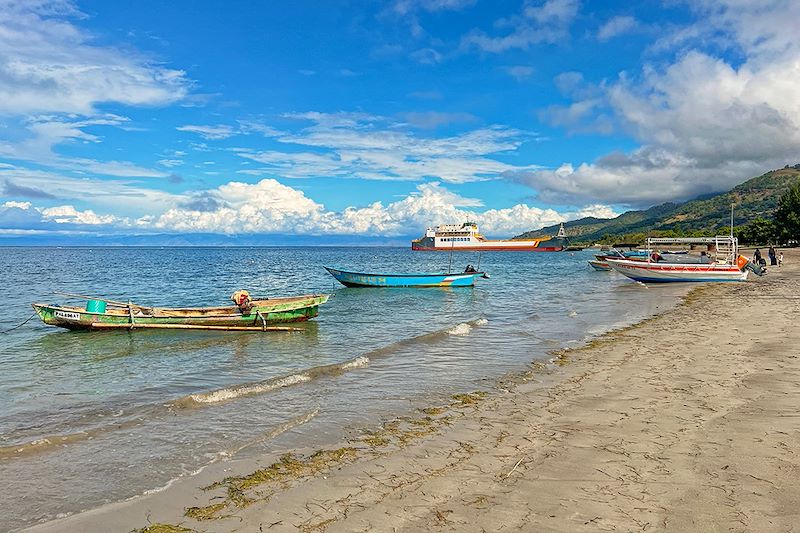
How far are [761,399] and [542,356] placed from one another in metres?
6.14

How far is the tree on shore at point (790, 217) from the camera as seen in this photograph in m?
85.5

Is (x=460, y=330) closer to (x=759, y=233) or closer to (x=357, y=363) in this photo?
(x=357, y=363)

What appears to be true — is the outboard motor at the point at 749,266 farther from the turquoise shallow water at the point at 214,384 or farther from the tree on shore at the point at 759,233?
the tree on shore at the point at 759,233

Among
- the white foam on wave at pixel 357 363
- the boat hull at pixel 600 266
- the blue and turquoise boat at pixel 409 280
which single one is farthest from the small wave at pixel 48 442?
the boat hull at pixel 600 266

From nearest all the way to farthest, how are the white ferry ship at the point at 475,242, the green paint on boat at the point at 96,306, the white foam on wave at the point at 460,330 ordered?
1. the white foam on wave at the point at 460,330
2. the green paint on boat at the point at 96,306
3. the white ferry ship at the point at 475,242

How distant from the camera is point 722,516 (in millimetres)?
4953

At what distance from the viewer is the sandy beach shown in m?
5.17

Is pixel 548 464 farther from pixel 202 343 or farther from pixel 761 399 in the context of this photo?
pixel 202 343

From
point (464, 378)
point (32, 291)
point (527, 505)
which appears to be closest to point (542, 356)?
point (464, 378)

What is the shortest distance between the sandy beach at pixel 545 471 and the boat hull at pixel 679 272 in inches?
1197

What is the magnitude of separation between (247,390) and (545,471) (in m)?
7.22

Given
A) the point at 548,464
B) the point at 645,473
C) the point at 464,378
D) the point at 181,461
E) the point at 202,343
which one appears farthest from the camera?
the point at 202,343

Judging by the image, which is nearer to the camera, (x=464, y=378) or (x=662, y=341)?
(x=464, y=378)

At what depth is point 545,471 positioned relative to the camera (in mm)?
6262
